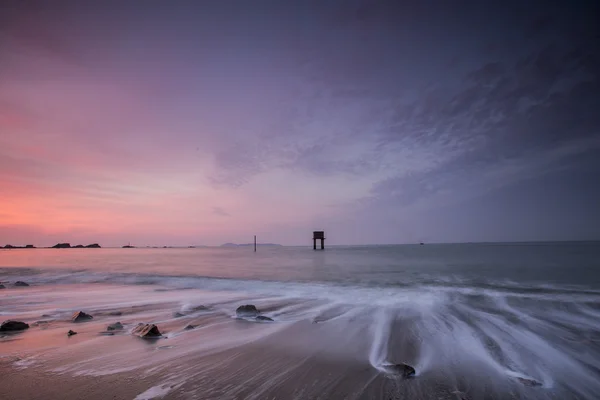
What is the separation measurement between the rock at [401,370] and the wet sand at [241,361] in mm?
78

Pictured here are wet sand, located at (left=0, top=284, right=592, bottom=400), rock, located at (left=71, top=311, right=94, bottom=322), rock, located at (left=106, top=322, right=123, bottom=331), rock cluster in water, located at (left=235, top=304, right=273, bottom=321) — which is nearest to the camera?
wet sand, located at (left=0, top=284, right=592, bottom=400)

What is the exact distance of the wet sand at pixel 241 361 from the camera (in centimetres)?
335

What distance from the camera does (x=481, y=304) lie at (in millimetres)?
9539

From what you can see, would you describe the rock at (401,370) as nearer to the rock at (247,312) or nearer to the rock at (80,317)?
the rock at (247,312)

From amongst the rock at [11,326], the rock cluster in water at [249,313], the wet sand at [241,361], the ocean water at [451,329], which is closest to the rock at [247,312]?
the rock cluster in water at [249,313]

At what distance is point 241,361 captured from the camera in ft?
14.1

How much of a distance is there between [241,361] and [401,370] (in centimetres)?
241

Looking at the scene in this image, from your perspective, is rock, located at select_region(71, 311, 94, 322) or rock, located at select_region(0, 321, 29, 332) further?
rock, located at select_region(71, 311, 94, 322)

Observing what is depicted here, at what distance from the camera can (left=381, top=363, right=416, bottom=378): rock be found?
381 cm

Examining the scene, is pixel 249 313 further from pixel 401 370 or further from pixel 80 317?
pixel 401 370

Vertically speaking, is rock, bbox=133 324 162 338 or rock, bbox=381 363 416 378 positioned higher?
rock, bbox=381 363 416 378

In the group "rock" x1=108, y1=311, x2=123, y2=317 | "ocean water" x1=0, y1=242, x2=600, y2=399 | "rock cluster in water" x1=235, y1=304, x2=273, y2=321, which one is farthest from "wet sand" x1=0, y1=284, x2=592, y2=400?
"rock cluster in water" x1=235, y1=304, x2=273, y2=321

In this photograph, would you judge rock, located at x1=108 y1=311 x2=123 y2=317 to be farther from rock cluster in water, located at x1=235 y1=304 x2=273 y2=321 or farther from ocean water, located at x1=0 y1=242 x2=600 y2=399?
rock cluster in water, located at x1=235 y1=304 x2=273 y2=321

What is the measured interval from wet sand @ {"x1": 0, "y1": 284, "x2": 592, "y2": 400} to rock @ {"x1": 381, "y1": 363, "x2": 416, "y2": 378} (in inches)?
3.1
